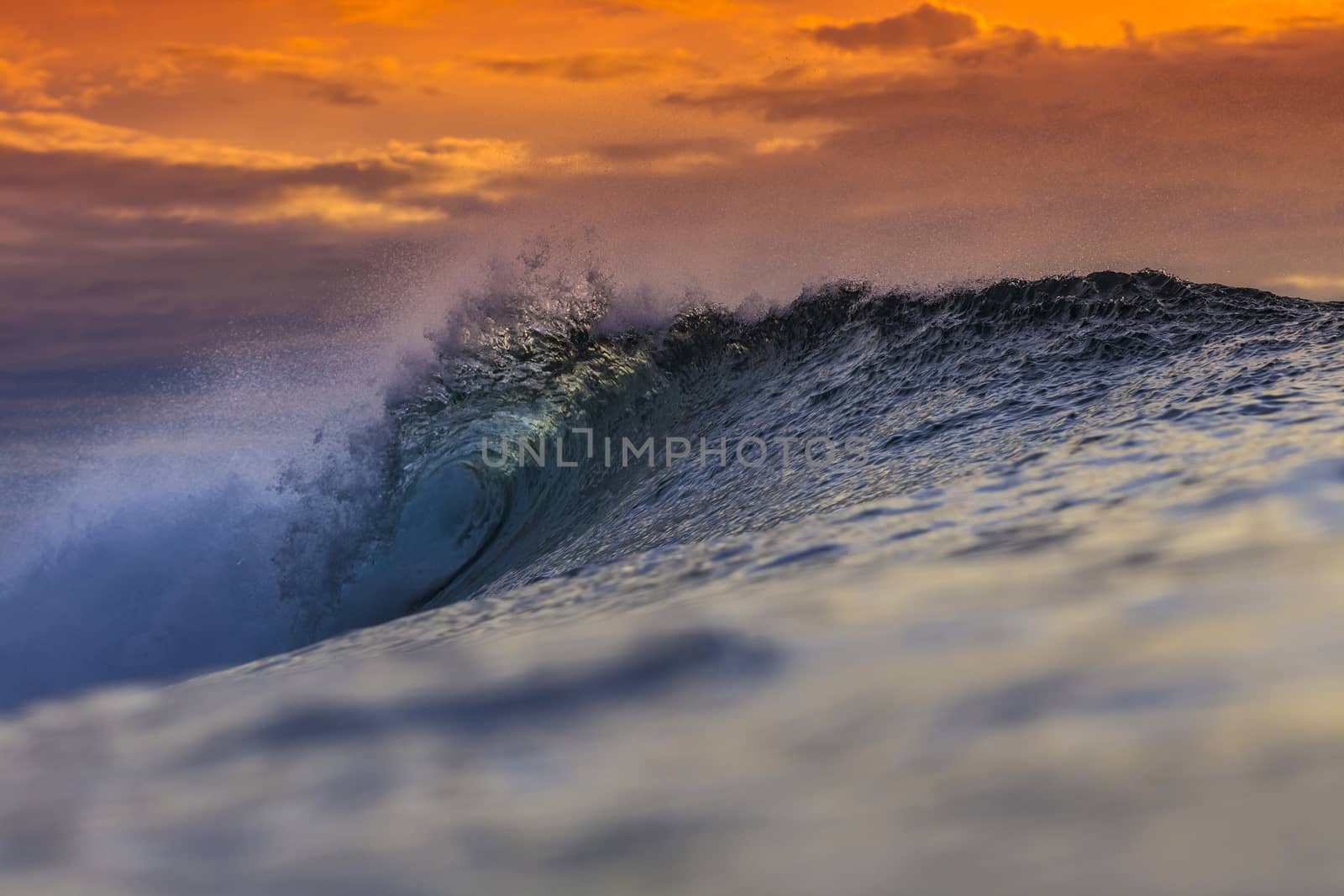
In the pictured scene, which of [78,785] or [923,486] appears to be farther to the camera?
[923,486]

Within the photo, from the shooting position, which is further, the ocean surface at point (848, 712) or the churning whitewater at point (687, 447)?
the churning whitewater at point (687, 447)

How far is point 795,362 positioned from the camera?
8766mm

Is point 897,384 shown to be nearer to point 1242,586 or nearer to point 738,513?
point 738,513

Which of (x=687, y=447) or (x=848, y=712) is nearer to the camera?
(x=848, y=712)

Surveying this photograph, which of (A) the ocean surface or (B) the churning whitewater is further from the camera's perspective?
(B) the churning whitewater

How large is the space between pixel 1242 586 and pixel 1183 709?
1.95ft

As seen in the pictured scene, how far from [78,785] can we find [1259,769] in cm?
174

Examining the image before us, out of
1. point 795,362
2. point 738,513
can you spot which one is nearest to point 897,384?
point 795,362

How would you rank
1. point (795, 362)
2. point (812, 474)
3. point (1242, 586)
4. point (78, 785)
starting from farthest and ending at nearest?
point (795, 362)
point (812, 474)
point (1242, 586)
point (78, 785)

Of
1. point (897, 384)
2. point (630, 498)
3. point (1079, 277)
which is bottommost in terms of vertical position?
point (630, 498)

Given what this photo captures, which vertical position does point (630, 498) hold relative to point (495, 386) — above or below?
below

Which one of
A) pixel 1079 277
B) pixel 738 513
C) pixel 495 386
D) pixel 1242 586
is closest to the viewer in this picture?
pixel 1242 586

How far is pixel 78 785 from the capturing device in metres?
1.78

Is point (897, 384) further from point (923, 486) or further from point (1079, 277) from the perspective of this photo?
point (923, 486)
